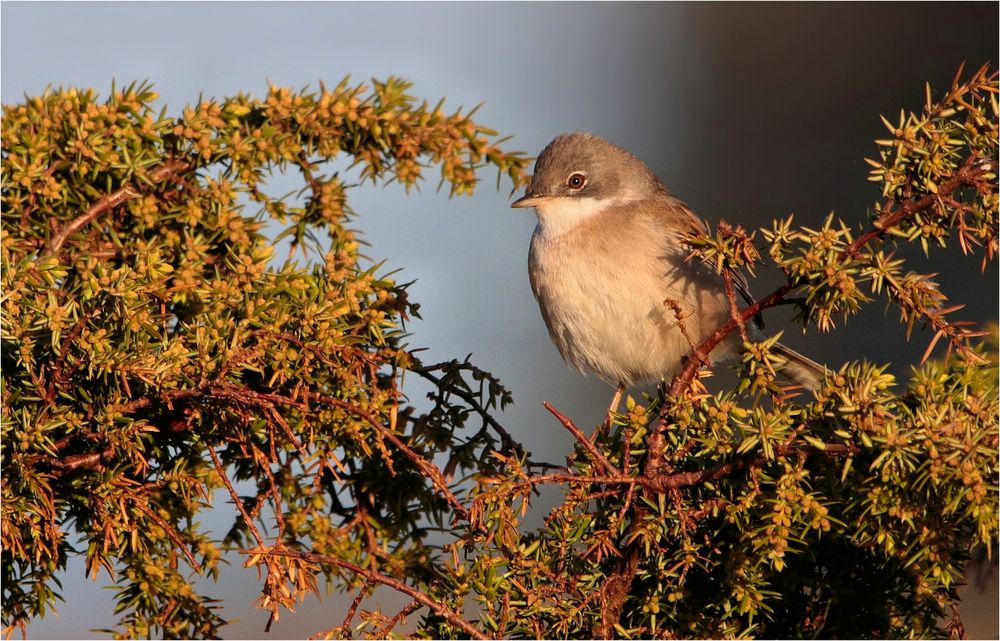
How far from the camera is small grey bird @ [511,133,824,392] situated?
315cm

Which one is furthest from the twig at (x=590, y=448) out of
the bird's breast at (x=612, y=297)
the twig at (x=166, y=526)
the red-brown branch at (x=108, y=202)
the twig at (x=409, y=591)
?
the bird's breast at (x=612, y=297)

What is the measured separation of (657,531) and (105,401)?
939mm

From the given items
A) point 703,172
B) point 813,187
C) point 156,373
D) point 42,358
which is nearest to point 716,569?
point 156,373

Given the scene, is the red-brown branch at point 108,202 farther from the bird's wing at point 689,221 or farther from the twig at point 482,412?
the bird's wing at point 689,221

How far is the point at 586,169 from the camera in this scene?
363 cm

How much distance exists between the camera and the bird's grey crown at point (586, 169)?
3611 mm

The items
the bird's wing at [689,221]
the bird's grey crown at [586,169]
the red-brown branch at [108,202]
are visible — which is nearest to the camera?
the red-brown branch at [108,202]

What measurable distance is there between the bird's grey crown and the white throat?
0.10ft

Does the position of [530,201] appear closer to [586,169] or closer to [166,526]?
[586,169]

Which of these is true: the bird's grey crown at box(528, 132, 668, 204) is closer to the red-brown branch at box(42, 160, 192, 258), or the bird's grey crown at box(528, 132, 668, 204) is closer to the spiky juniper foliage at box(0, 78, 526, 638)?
the spiky juniper foliage at box(0, 78, 526, 638)

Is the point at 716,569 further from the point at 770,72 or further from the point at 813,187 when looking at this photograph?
the point at 770,72

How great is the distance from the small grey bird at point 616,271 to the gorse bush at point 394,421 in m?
1.17

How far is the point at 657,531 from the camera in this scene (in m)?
1.63

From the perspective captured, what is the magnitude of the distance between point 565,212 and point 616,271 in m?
0.43
